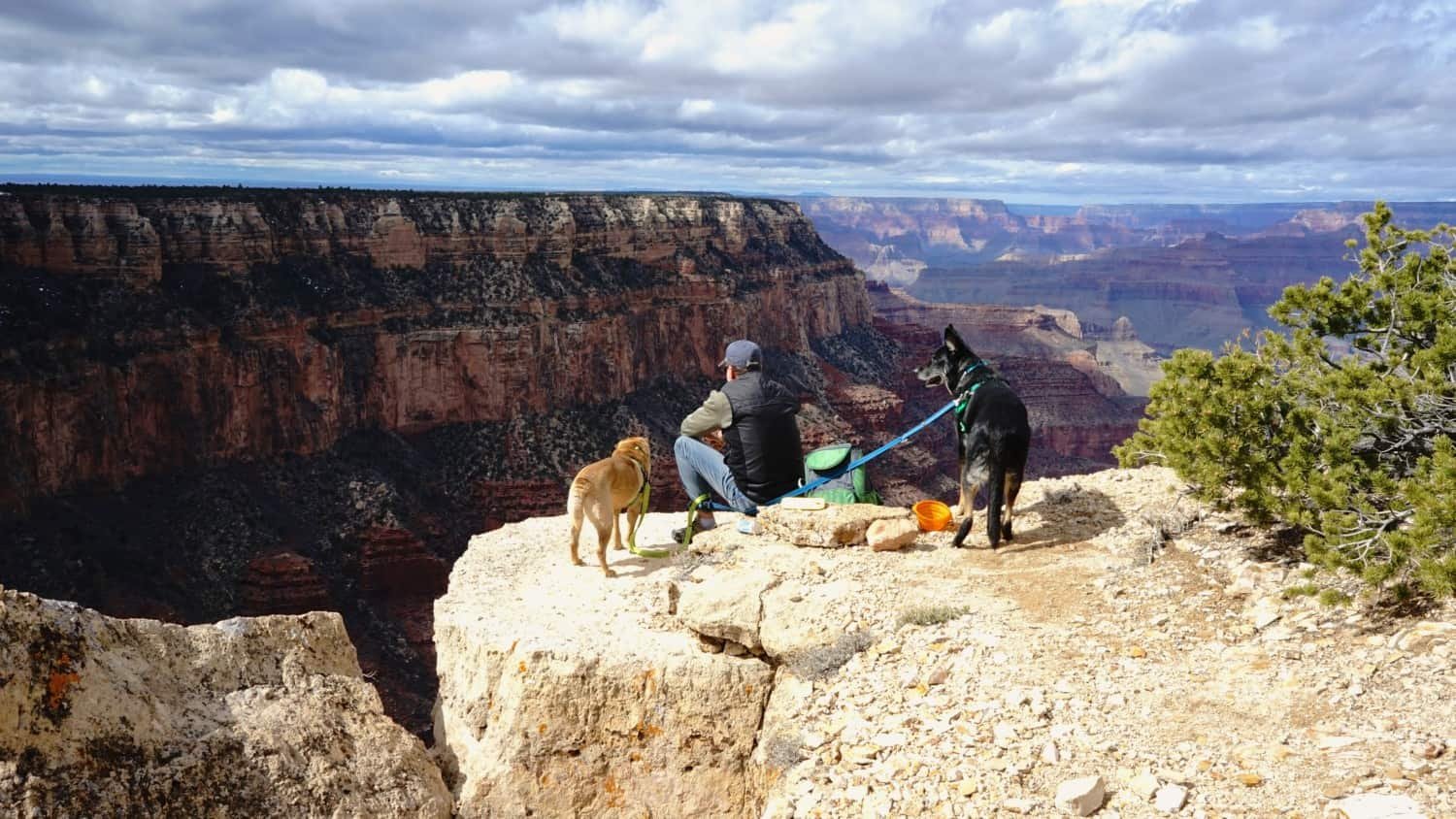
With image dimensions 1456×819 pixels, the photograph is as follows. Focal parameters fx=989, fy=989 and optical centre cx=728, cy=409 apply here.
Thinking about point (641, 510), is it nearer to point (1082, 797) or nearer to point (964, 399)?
point (964, 399)

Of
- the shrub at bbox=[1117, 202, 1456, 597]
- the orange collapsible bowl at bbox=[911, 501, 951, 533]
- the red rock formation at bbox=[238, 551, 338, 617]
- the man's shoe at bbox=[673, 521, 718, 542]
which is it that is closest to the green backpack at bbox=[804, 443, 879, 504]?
the orange collapsible bowl at bbox=[911, 501, 951, 533]

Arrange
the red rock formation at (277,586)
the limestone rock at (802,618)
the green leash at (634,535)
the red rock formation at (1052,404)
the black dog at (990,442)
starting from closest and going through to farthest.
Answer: the limestone rock at (802,618), the black dog at (990,442), the green leash at (634,535), the red rock formation at (277,586), the red rock formation at (1052,404)

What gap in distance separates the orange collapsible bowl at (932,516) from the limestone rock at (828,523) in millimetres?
259

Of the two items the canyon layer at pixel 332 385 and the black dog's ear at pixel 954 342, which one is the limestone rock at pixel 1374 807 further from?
the canyon layer at pixel 332 385

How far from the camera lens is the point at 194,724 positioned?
579cm

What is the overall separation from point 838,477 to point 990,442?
1.85 metres

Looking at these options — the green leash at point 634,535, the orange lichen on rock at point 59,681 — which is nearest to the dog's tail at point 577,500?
the green leash at point 634,535

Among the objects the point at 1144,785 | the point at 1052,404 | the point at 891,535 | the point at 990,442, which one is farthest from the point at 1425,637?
the point at 1052,404

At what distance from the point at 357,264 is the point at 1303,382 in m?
41.8

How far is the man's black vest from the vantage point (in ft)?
34.1

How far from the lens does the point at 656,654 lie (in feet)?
26.5

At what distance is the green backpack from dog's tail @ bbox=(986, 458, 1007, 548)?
1.54 m

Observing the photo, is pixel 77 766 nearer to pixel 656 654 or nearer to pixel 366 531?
pixel 656 654

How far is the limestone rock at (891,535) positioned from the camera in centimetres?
956
